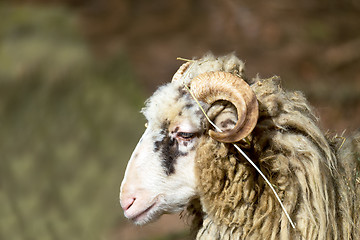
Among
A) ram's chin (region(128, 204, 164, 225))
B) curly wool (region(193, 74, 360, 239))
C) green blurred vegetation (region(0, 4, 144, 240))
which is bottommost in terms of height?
curly wool (region(193, 74, 360, 239))

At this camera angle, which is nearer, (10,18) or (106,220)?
(106,220)

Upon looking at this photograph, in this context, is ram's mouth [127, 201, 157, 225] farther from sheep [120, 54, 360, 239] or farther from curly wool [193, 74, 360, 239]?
curly wool [193, 74, 360, 239]

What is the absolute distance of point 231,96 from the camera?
97.0 inches

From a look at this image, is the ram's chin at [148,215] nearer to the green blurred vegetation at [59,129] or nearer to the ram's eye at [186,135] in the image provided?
the ram's eye at [186,135]

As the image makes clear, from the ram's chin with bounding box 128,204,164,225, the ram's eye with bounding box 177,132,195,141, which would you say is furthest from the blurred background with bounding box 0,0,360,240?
the ram's eye with bounding box 177,132,195,141

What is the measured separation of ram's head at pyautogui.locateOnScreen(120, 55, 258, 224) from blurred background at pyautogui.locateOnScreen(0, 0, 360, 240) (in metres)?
3.93

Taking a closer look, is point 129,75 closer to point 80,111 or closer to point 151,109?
point 80,111

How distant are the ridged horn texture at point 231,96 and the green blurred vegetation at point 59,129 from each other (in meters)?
5.55

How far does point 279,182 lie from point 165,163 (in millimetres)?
626

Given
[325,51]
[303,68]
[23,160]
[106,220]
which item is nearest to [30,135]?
[23,160]

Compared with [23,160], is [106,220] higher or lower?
lower

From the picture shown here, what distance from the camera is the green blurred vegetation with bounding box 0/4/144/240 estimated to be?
26.2 feet

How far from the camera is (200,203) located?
2.75 metres

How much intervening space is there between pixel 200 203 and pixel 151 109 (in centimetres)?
61
